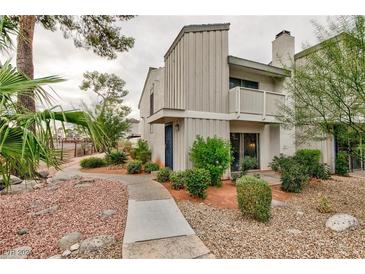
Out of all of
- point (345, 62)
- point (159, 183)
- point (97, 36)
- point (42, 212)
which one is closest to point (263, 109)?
point (345, 62)

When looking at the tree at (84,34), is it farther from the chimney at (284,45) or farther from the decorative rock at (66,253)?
the chimney at (284,45)

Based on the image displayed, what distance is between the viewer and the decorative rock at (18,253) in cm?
271

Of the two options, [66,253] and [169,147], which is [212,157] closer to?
[169,147]

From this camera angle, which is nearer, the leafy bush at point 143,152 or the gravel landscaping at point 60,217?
the gravel landscaping at point 60,217

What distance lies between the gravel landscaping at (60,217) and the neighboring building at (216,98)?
3.03 m

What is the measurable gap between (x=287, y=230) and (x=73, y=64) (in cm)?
708

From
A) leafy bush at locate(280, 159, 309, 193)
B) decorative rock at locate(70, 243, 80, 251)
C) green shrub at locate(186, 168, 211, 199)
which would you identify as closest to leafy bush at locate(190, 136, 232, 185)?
green shrub at locate(186, 168, 211, 199)

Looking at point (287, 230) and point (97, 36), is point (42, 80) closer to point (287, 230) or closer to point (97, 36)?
point (287, 230)

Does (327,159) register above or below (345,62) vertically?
below

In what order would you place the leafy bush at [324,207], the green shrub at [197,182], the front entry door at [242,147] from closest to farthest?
1. the leafy bush at [324,207]
2. the green shrub at [197,182]
3. the front entry door at [242,147]

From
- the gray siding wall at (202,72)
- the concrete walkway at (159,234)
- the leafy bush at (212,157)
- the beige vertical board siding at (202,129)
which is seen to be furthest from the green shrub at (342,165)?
→ the concrete walkway at (159,234)

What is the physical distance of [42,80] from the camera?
210 cm

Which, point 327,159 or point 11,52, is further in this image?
point 327,159
